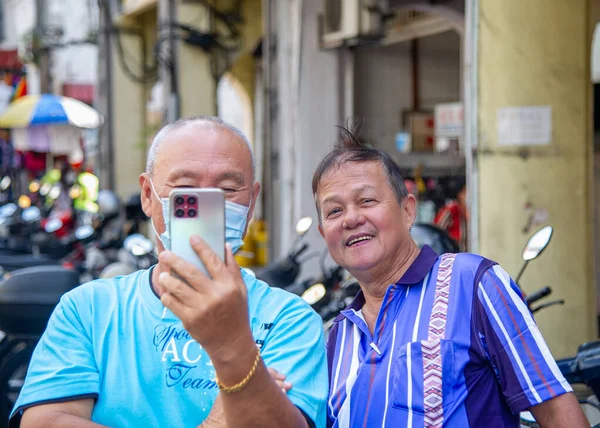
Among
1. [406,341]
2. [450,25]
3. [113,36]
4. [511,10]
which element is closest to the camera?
[406,341]

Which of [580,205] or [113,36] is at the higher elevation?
[113,36]

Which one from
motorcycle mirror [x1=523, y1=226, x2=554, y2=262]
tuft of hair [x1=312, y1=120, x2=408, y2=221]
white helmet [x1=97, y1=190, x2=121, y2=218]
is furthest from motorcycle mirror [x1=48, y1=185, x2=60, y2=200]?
tuft of hair [x1=312, y1=120, x2=408, y2=221]

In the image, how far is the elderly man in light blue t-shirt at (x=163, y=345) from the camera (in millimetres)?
1716

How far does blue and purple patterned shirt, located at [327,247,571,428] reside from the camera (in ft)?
6.90

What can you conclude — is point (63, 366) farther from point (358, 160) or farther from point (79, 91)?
point (79, 91)

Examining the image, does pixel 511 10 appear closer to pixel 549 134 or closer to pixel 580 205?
pixel 549 134

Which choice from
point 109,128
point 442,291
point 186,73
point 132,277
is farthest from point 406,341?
point 109,128

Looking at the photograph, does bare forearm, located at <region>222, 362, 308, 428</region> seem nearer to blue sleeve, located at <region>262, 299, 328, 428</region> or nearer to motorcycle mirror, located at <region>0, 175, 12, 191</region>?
blue sleeve, located at <region>262, 299, 328, 428</region>

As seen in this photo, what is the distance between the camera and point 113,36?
15.4 m

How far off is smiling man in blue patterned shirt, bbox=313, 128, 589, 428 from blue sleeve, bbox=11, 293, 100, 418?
0.79m

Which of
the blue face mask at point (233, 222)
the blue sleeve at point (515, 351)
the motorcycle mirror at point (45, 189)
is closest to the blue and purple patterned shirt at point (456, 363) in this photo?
the blue sleeve at point (515, 351)

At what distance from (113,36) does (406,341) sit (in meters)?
Result: 14.2

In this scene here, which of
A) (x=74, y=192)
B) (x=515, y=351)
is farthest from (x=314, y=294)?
(x=74, y=192)

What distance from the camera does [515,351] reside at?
2107mm
